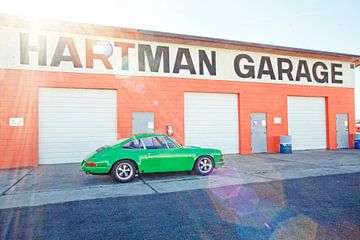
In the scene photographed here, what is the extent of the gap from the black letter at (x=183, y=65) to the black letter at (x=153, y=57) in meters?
0.46

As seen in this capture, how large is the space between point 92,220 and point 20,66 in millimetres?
9056

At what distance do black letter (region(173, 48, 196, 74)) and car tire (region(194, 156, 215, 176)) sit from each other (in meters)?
6.04

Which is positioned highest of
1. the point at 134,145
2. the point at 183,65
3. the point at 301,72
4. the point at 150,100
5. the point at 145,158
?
the point at 301,72

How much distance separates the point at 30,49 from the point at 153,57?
5.18m

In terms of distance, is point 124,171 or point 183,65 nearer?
point 124,171

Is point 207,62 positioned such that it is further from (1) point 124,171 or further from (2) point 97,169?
(2) point 97,169

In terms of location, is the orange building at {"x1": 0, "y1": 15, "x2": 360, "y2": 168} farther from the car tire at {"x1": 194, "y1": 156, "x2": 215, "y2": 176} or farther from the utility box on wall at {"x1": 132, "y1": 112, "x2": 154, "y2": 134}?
the car tire at {"x1": 194, "y1": 156, "x2": 215, "y2": 176}

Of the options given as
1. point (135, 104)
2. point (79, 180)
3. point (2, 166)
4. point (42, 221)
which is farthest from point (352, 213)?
point (2, 166)

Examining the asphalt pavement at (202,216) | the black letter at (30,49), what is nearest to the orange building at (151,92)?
the black letter at (30,49)

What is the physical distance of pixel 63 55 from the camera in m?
11.3

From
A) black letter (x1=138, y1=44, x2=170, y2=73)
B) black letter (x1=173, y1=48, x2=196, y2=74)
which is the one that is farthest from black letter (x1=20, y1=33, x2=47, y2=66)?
black letter (x1=173, y1=48, x2=196, y2=74)

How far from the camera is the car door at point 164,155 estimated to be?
751 centimetres

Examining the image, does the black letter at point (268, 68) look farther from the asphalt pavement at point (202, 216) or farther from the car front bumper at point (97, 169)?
the car front bumper at point (97, 169)

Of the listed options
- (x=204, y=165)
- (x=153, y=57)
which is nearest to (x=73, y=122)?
(x=153, y=57)
